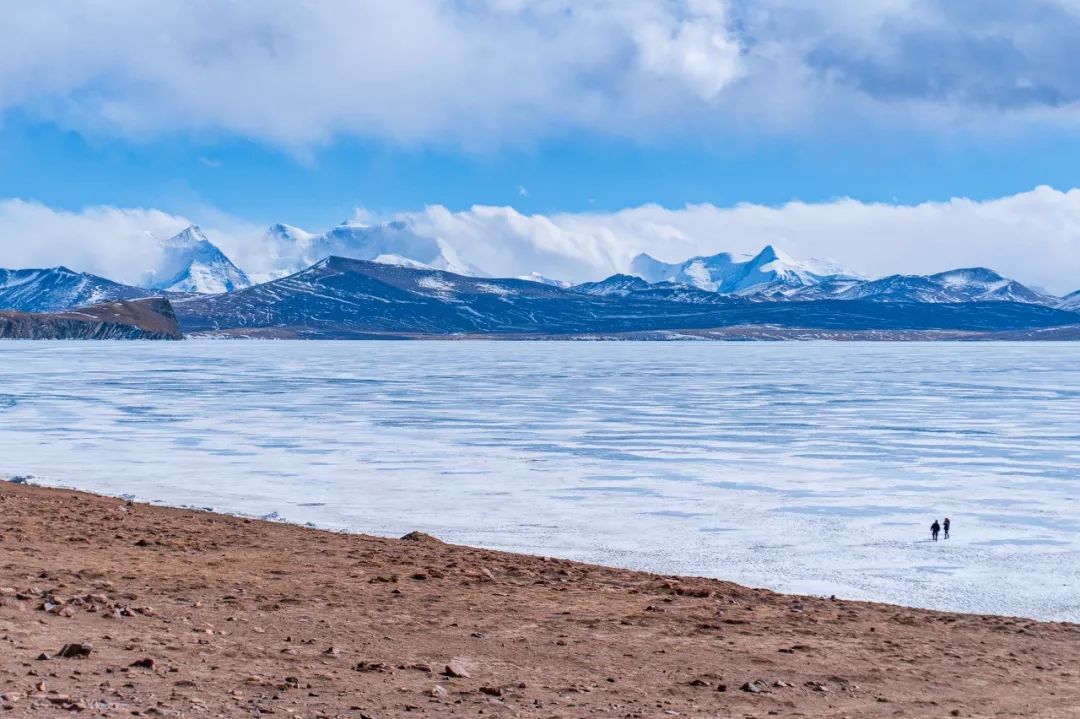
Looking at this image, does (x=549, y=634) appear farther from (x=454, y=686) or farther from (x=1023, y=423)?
(x=1023, y=423)

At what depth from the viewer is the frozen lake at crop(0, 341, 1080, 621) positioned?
72.1 feet

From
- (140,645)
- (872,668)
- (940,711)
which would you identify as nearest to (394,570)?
(140,645)

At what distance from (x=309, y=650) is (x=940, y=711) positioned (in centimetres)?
685

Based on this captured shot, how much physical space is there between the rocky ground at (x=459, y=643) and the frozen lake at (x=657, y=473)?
3198mm

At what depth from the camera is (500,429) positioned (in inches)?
1848

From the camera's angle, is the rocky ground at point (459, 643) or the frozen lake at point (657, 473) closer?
the rocky ground at point (459, 643)

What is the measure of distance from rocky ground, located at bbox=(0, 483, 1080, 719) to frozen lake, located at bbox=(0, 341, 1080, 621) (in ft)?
10.5

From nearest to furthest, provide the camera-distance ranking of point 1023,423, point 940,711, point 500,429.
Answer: point 940,711 → point 500,429 → point 1023,423

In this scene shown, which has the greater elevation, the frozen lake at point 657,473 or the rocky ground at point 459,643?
the rocky ground at point 459,643

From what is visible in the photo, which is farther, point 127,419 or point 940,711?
point 127,419

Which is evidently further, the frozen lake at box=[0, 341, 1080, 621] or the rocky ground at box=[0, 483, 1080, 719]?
the frozen lake at box=[0, 341, 1080, 621]

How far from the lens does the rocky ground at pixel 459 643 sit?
11.3 m

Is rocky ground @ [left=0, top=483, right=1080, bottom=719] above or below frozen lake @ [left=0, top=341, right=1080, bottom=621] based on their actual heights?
above

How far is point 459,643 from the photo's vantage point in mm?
13992
